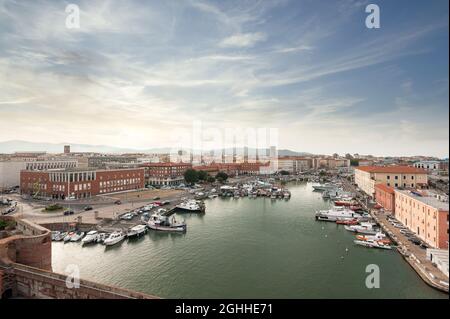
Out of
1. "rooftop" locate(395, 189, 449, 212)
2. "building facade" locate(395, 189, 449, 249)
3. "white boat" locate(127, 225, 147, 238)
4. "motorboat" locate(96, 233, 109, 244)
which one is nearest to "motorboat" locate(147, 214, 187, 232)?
"white boat" locate(127, 225, 147, 238)

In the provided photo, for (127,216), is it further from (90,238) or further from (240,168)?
(240,168)

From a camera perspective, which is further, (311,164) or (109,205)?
(311,164)

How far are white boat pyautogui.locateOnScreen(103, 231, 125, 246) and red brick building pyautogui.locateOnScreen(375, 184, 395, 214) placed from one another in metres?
12.0

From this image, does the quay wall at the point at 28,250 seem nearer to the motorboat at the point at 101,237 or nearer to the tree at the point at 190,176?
the motorboat at the point at 101,237

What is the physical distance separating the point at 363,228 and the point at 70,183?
52.9ft

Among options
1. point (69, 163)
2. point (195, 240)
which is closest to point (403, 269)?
point (195, 240)

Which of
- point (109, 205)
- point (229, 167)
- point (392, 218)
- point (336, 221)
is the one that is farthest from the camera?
point (229, 167)

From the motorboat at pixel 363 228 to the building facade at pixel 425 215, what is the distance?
1129mm

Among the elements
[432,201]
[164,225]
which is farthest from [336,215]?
[432,201]

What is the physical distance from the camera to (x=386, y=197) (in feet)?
45.4

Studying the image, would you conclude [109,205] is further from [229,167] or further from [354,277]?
[229,167]
